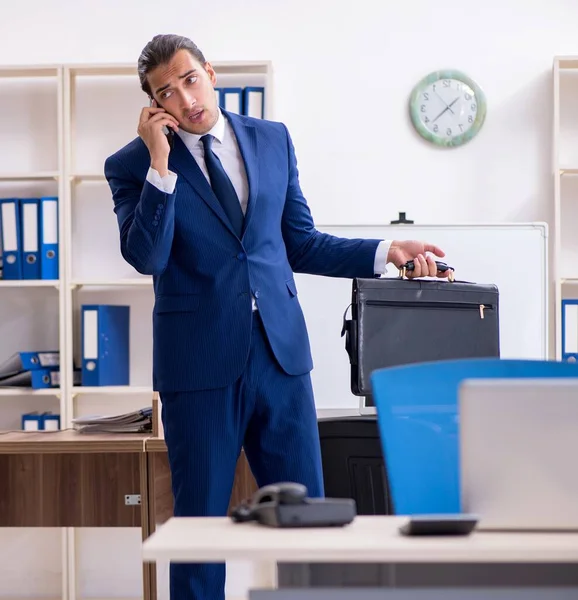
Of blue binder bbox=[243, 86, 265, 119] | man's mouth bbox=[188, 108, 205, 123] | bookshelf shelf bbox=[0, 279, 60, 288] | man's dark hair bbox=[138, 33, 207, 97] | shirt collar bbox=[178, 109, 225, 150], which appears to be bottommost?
bookshelf shelf bbox=[0, 279, 60, 288]

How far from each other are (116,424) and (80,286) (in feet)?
4.53

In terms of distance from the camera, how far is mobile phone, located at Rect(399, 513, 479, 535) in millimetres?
1023

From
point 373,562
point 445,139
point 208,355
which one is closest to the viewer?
point 373,562

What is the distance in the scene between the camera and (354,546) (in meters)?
0.98

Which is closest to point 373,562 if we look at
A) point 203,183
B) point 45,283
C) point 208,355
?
point 208,355

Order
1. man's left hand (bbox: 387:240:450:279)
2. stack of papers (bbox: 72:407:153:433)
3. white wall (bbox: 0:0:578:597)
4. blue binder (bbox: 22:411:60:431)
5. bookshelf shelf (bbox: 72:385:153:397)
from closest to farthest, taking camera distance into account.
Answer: man's left hand (bbox: 387:240:450:279) → stack of papers (bbox: 72:407:153:433) → bookshelf shelf (bbox: 72:385:153:397) → blue binder (bbox: 22:411:60:431) → white wall (bbox: 0:0:578:597)

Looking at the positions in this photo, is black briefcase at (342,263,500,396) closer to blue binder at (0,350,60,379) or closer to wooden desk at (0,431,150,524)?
wooden desk at (0,431,150,524)

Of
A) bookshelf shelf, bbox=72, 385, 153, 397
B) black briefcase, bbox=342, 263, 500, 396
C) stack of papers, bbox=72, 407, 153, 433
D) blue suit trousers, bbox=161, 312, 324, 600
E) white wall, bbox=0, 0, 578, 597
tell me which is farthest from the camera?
white wall, bbox=0, 0, 578, 597

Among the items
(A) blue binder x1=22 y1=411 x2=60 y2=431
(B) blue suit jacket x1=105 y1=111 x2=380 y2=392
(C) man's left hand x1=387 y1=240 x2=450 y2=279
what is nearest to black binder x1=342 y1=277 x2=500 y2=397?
(C) man's left hand x1=387 y1=240 x2=450 y2=279

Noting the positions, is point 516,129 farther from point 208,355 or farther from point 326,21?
point 208,355

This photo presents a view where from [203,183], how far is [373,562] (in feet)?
4.24

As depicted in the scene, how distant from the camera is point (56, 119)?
4.19m

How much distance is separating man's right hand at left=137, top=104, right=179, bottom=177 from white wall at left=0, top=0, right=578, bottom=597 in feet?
6.68

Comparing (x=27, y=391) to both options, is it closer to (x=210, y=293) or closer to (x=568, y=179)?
(x=210, y=293)
